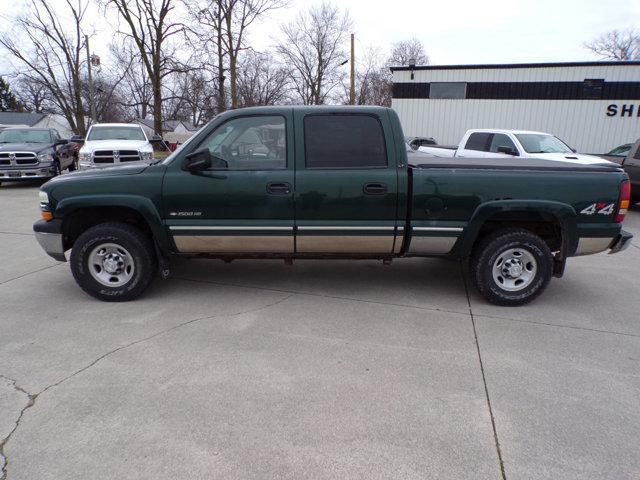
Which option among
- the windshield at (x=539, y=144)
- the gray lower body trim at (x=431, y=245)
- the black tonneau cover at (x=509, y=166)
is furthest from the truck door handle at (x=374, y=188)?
the windshield at (x=539, y=144)

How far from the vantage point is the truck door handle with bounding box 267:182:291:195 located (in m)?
4.26

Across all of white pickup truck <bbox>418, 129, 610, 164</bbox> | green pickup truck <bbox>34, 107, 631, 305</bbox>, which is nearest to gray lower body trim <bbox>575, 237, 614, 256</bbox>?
green pickup truck <bbox>34, 107, 631, 305</bbox>

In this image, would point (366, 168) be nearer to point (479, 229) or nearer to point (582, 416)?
point (479, 229)

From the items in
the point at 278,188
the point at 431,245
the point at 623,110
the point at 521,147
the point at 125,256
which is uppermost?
the point at 623,110

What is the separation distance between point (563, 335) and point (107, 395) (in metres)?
3.62

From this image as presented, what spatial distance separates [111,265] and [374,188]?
8.94ft

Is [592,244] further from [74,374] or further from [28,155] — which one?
[28,155]

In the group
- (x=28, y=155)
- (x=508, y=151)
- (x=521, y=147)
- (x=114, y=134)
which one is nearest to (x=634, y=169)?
(x=521, y=147)

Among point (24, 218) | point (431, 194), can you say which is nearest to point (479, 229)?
point (431, 194)

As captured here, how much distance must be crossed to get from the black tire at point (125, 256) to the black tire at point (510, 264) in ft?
10.9

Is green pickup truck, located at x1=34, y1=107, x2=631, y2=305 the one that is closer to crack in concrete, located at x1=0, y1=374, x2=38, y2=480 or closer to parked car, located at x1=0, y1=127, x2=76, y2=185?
crack in concrete, located at x1=0, y1=374, x2=38, y2=480

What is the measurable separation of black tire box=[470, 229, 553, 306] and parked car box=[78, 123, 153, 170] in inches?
351

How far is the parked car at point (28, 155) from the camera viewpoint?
13.0 metres

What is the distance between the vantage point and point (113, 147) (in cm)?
1179
